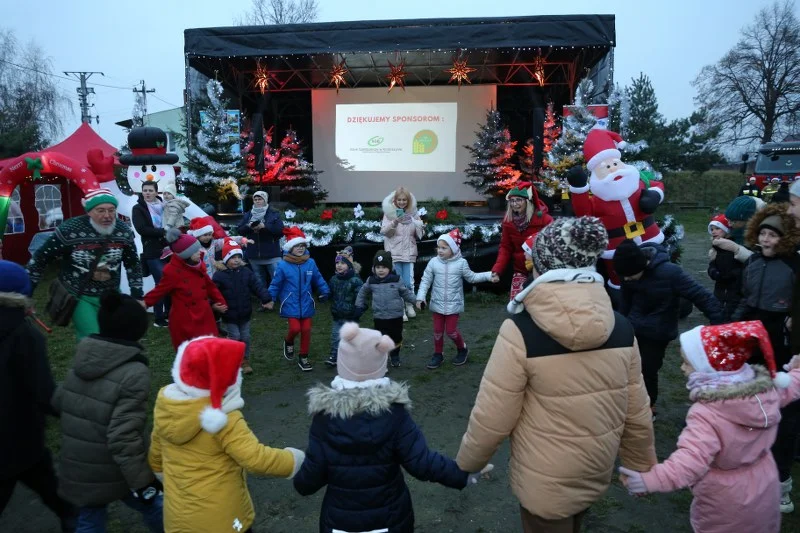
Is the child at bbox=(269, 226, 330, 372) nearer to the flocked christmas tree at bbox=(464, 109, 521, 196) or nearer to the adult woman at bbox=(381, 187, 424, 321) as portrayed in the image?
the adult woman at bbox=(381, 187, 424, 321)

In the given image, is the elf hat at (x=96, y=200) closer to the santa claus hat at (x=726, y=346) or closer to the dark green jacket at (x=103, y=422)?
the dark green jacket at (x=103, y=422)

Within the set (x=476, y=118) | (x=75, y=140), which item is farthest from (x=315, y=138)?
(x=75, y=140)

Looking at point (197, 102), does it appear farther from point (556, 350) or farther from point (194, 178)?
point (556, 350)

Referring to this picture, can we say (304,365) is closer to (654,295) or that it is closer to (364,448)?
(654,295)

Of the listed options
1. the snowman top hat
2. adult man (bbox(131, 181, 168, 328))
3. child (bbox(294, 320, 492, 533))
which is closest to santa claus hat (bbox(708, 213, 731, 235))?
child (bbox(294, 320, 492, 533))

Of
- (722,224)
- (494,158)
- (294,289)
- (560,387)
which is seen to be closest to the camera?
(560,387)

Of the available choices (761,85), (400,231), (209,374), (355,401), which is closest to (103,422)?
(209,374)

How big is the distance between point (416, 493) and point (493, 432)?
1.57m

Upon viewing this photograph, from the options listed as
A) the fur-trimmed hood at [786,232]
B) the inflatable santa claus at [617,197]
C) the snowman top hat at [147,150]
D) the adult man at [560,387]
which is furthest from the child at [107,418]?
the snowman top hat at [147,150]

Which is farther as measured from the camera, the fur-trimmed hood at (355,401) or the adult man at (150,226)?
the adult man at (150,226)

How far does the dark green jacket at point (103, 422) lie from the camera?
88.7 inches

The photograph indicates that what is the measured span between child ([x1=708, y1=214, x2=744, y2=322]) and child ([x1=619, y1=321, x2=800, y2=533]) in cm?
221

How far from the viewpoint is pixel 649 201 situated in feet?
15.8

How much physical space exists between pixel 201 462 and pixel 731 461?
2054mm
